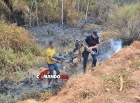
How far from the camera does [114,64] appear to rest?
7805mm

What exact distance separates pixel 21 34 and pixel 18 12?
300 centimetres

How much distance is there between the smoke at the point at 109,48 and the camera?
33.4 feet

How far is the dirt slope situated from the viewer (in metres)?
5.74

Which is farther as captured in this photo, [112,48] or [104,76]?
[112,48]

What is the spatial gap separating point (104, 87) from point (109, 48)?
4.92 meters

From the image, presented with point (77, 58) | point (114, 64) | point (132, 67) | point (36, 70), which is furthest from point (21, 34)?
point (132, 67)

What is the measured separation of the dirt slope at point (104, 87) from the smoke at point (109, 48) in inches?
104

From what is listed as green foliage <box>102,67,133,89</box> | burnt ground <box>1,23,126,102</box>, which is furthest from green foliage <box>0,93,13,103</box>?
green foliage <box>102,67,133,89</box>

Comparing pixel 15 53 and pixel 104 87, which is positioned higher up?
pixel 15 53

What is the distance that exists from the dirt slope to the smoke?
8.63 feet

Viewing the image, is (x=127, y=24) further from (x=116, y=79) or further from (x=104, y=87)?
(x=104, y=87)

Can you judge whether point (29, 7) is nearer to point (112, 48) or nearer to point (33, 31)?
point (33, 31)

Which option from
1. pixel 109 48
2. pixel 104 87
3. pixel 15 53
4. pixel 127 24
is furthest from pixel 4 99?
pixel 127 24

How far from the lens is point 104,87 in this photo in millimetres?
6285
